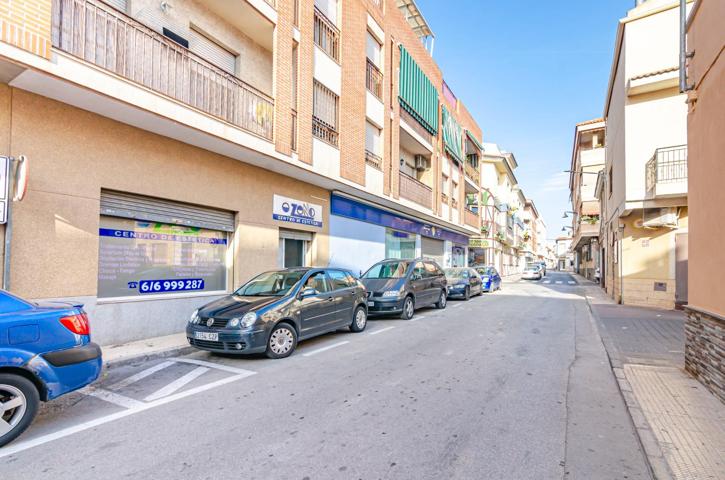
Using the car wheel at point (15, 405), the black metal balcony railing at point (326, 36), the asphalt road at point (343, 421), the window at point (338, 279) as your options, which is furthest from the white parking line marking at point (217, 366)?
the black metal balcony railing at point (326, 36)

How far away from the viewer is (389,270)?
11914 mm

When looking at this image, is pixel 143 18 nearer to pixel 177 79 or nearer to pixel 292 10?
pixel 177 79

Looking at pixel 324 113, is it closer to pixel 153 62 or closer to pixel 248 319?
pixel 153 62

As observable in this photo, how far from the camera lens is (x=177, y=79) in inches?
314

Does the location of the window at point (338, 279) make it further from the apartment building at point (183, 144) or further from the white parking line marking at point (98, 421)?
the white parking line marking at point (98, 421)

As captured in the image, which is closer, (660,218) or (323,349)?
(323,349)

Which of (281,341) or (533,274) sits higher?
(281,341)

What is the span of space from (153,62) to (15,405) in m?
6.31

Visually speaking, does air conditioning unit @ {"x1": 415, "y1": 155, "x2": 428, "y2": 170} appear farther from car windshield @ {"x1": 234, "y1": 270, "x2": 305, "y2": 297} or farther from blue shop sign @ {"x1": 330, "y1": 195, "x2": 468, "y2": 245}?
car windshield @ {"x1": 234, "y1": 270, "x2": 305, "y2": 297}

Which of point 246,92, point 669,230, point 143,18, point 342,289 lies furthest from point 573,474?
point 669,230

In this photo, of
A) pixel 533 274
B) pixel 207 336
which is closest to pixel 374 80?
pixel 207 336

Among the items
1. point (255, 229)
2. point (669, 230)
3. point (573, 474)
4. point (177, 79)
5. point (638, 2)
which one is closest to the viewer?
point (573, 474)

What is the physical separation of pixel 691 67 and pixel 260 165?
898 cm

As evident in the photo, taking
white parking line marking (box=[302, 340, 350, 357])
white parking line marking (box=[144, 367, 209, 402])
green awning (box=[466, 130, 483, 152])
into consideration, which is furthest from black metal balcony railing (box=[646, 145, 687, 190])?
green awning (box=[466, 130, 483, 152])
